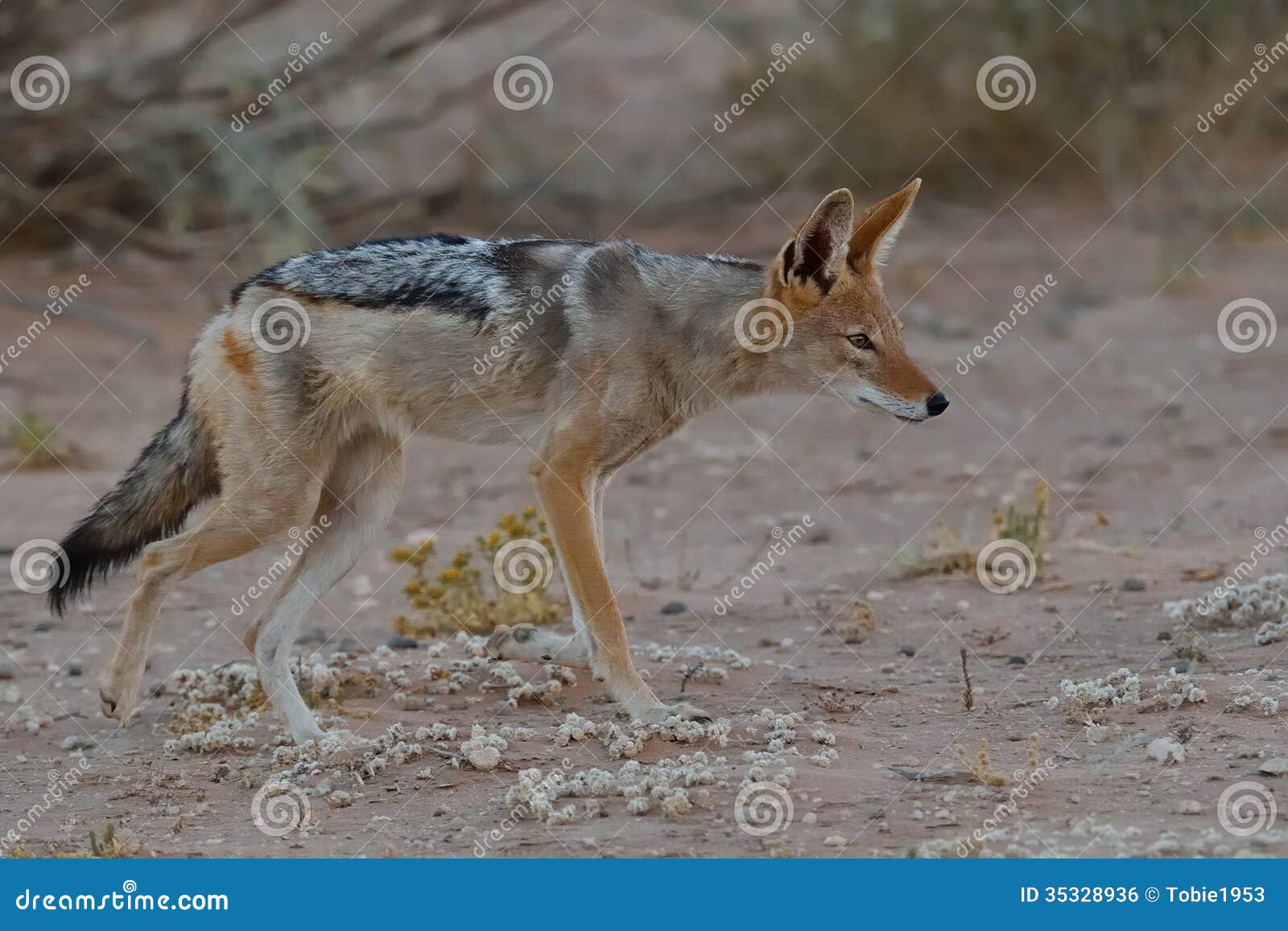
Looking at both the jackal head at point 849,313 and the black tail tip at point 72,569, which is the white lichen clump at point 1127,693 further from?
the black tail tip at point 72,569

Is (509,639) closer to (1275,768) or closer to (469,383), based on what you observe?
(469,383)

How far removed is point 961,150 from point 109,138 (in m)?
8.30

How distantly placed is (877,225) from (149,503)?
3.10 metres

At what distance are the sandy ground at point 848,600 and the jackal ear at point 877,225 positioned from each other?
1.73m

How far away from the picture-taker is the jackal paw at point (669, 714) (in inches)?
222

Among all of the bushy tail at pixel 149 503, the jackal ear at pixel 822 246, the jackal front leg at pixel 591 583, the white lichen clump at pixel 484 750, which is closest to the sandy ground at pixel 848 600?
the white lichen clump at pixel 484 750

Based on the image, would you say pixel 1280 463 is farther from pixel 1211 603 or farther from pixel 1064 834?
pixel 1064 834

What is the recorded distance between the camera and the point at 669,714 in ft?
18.6

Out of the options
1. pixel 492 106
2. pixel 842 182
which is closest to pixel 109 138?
pixel 492 106

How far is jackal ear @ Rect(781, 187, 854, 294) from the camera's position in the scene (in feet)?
19.0

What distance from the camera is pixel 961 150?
15836mm

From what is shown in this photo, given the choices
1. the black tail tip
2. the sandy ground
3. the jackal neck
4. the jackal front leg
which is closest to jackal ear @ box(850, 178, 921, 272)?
the jackal neck

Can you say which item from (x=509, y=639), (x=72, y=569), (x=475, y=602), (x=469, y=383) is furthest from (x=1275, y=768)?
(x=72, y=569)

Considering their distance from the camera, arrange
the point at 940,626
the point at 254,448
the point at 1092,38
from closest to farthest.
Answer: the point at 254,448, the point at 940,626, the point at 1092,38
